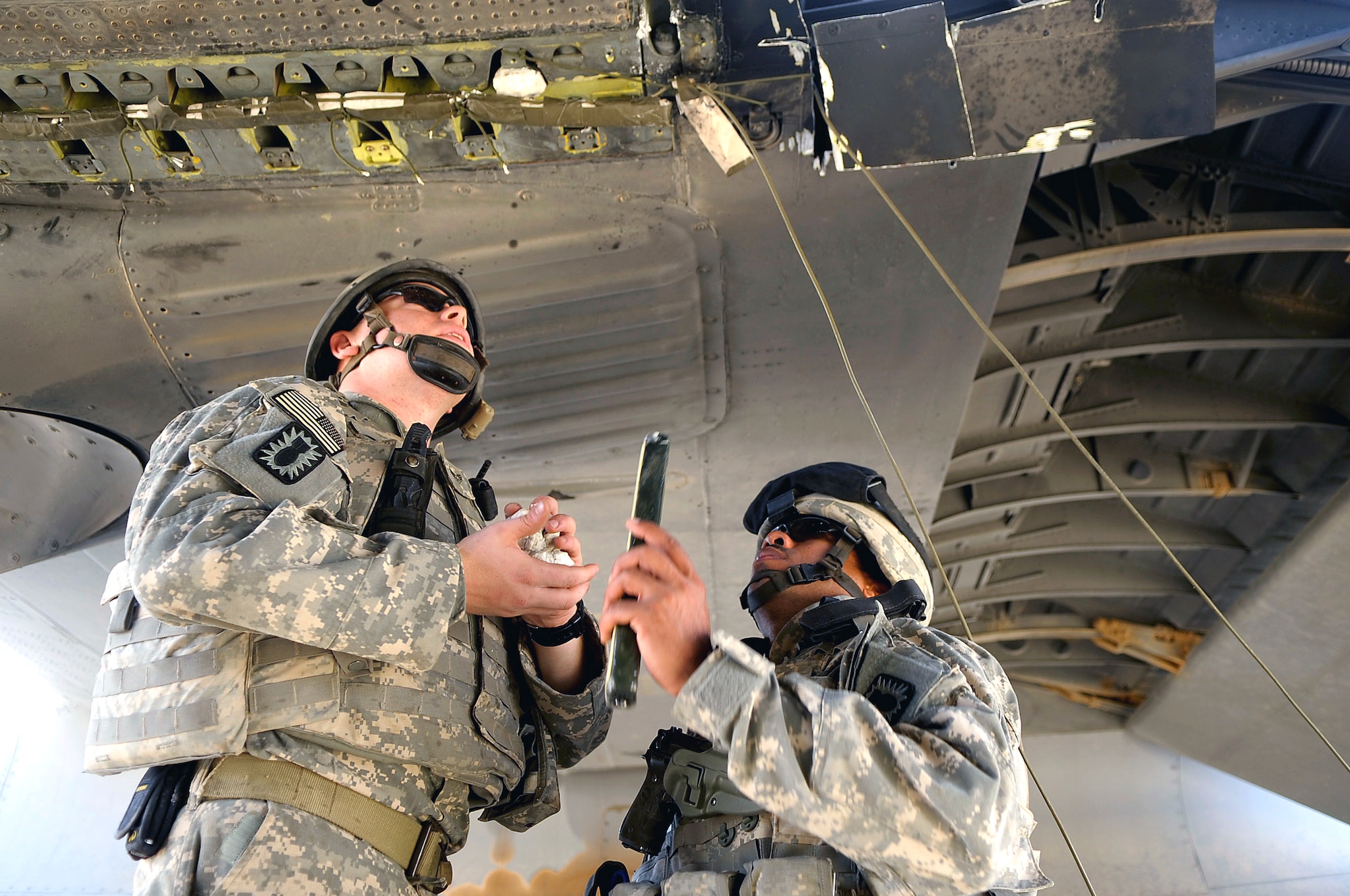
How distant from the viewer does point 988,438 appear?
5.60m

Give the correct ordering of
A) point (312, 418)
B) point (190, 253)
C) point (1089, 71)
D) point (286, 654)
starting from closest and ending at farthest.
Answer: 1. point (286, 654)
2. point (312, 418)
3. point (1089, 71)
4. point (190, 253)

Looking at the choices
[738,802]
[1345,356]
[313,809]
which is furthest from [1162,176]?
[313,809]

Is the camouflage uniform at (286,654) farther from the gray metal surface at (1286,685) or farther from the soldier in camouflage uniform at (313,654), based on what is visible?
the gray metal surface at (1286,685)

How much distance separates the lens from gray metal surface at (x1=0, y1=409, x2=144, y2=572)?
3.40 m

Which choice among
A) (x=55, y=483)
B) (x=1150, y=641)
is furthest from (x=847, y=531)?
(x=1150, y=641)

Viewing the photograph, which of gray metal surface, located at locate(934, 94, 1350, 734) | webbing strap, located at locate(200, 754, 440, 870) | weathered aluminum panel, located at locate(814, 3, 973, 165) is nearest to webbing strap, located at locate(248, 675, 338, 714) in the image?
webbing strap, located at locate(200, 754, 440, 870)

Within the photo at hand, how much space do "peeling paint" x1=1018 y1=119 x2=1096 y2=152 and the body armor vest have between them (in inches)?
88.6

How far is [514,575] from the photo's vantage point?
5.96ft

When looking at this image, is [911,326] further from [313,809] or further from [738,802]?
[313,809]

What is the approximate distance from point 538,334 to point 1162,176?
11.7 feet

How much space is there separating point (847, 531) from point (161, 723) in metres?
1.48

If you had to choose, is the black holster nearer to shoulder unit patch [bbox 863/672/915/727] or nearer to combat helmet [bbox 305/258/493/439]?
combat helmet [bbox 305/258/493/439]

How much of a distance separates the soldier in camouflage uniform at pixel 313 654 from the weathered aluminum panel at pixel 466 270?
125 centimetres

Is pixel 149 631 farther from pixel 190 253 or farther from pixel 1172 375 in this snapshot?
pixel 1172 375
